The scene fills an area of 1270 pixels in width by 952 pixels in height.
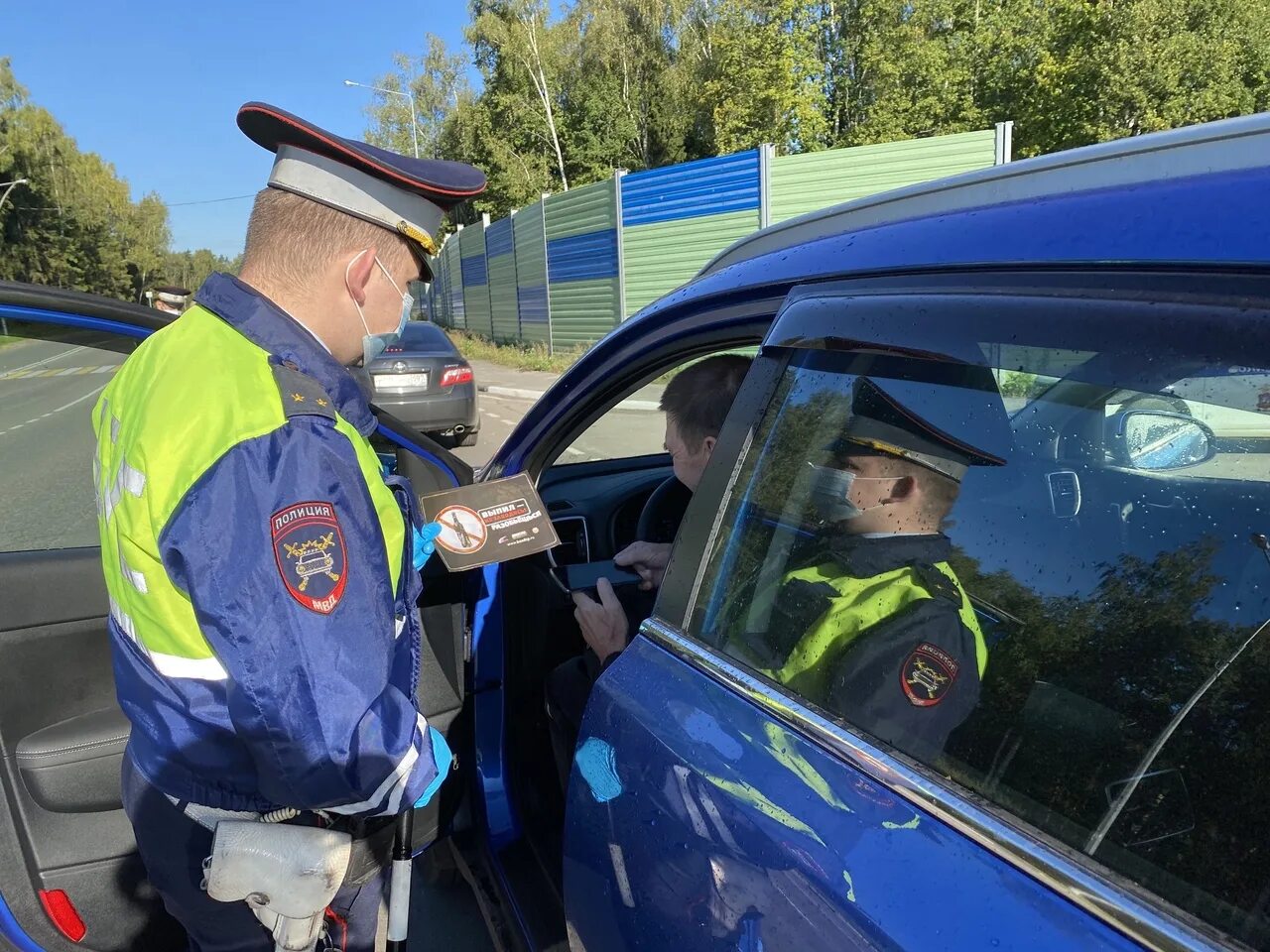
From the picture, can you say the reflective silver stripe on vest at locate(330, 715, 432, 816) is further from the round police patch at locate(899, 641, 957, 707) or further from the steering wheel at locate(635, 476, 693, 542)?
the steering wheel at locate(635, 476, 693, 542)

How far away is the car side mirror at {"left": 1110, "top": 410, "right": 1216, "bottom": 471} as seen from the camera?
89cm

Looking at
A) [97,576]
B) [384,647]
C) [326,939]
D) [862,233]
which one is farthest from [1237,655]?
[97,576]

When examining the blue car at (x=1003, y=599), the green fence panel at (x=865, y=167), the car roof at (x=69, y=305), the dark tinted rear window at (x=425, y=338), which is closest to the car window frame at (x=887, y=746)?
the blue car at (x=1003, y=599)

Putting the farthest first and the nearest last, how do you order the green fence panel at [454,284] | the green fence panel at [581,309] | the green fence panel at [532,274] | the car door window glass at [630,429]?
1. the green fence panel at [454,284]
2. the green fence panel at [532,274]
3. the green fence panel at [581,309]
4. the car door window glass at [630,429]

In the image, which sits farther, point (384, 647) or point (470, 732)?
point (470, 732)

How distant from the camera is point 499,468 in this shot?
7.34 ft

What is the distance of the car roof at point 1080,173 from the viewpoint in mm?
771

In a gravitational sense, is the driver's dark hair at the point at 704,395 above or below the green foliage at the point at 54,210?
below

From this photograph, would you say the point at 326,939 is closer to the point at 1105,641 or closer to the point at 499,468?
the point at 499,468

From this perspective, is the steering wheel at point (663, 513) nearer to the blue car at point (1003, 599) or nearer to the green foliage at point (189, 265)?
the blue car at point (1003, 599)

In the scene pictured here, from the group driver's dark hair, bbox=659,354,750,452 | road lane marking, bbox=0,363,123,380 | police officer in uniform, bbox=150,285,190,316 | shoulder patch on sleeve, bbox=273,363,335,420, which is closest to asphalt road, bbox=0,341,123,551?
road lane marking, bbox=0,363,123,380

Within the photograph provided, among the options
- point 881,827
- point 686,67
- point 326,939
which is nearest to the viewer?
point 881,827

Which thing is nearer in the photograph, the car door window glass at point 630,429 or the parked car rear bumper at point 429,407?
the car door window glass at point 630,429

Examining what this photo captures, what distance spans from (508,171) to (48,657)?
37977mm
